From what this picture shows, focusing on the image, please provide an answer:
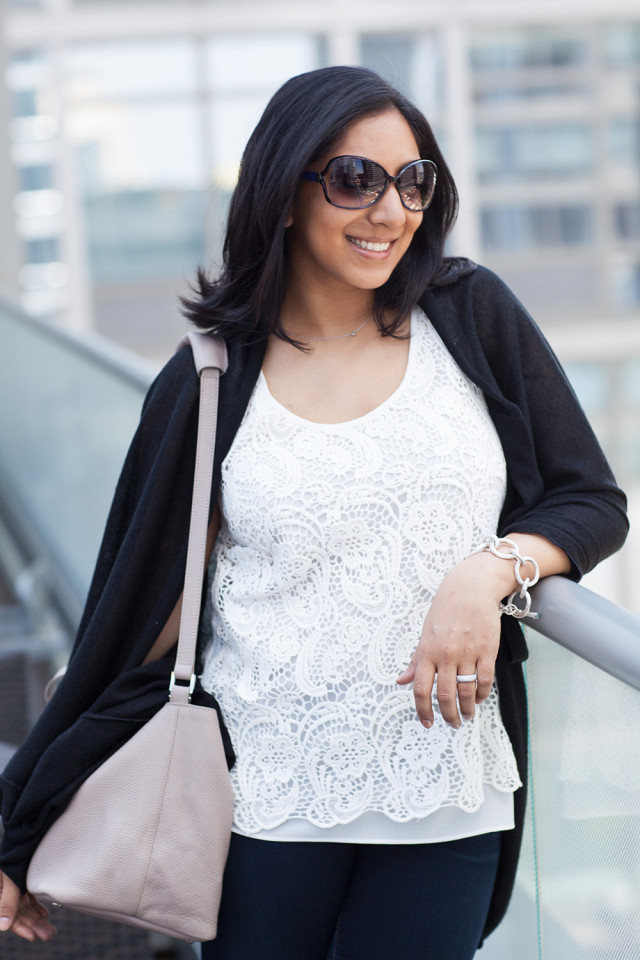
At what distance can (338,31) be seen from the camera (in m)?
18.4

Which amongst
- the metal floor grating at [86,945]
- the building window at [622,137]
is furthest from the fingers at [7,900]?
the building window at [622,137]

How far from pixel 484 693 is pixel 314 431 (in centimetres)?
43

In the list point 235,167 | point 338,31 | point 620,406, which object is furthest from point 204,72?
point 235,167

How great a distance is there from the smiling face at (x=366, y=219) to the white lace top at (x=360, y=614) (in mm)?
192

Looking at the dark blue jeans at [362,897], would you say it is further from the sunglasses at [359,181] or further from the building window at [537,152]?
the building window at [537,152]

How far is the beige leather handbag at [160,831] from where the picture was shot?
152 centimetres

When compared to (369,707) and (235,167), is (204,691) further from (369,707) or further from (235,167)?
(235,167)

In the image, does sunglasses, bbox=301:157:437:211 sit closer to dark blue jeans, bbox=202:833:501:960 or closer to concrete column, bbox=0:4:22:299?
dark blue jeans, bbox=202:833:501:960

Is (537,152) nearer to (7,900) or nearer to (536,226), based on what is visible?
(536,226)

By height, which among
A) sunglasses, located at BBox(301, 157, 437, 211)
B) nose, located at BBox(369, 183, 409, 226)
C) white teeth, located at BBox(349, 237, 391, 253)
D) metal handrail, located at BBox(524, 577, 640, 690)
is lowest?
metal handrail, located at BBox(524, 577, 640, 690)

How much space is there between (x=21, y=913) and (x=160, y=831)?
1.05 ft

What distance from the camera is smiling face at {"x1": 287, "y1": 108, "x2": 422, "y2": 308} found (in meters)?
1.55

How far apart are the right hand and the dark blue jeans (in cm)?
32

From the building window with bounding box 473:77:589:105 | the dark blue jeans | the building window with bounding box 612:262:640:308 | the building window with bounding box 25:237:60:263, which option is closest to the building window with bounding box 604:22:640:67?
the building window with bounding box 473:77:589:105
